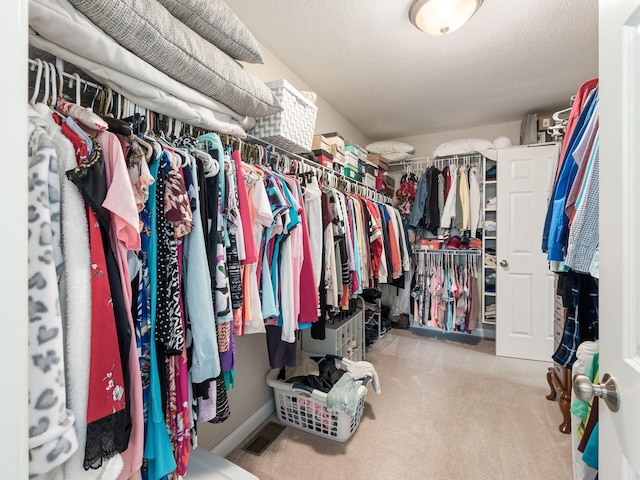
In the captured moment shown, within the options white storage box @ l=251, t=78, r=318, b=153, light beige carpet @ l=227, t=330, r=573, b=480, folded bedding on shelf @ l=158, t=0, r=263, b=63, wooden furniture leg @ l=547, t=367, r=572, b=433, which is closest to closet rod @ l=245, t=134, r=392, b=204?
white storage box @ l=251, t=78, r=318, b=153

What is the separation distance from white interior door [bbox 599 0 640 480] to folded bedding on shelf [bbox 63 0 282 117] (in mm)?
1129

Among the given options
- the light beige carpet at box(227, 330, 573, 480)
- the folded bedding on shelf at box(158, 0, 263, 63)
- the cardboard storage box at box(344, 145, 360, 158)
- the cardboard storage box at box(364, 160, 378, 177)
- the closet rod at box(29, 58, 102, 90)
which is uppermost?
the folded bedding on shelf at box(158, 0, 263, 63)

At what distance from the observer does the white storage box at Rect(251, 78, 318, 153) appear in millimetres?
1592

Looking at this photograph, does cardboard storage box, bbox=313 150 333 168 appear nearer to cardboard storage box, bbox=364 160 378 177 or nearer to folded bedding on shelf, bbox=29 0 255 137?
cardboard storage box, bbox=364 160 378 177

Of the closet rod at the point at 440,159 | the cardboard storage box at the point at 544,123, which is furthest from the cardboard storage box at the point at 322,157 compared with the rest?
the cardboard storage box at the point at 544,123

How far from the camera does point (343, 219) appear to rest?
196 centimetres

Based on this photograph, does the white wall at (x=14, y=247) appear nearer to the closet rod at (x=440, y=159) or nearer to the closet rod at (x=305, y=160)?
the closet rod at (x=305, y=160)

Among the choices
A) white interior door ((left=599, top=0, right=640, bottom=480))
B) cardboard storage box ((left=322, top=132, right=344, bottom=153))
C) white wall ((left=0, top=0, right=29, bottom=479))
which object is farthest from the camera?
cardboard storage box ((left=322, top=132, right=344, bottom=153))

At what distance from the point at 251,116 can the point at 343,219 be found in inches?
32.3

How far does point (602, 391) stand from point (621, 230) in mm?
303

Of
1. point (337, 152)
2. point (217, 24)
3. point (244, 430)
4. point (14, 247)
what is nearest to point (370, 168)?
point (337, 152)

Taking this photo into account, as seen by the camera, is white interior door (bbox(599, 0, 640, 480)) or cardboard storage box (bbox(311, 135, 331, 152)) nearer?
white interior door (bbox(599, 0, 640, 480))

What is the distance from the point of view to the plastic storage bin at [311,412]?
1737 mm

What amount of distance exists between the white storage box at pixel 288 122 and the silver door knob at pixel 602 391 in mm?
1472
